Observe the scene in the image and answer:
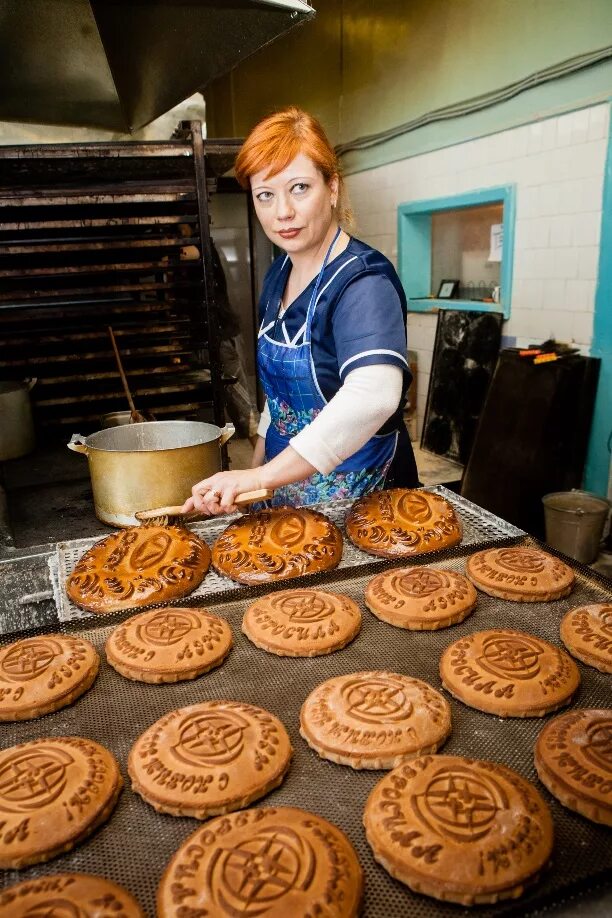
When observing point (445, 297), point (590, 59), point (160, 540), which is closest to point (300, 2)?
point (160, 540)

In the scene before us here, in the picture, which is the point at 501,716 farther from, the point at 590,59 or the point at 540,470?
the point at 590,59

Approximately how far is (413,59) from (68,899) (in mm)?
6597

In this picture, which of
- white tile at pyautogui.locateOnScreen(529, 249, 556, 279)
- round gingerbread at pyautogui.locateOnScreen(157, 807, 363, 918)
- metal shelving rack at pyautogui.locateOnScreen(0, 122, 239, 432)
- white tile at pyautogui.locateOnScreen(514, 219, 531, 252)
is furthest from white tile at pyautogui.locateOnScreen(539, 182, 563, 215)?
round gingerbread at pyautogui.locateOnScreen(157, 807, 363, 918)

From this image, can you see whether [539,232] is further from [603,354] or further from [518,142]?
[603,354]

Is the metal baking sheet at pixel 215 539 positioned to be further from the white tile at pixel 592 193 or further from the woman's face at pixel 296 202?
the white tile at pixel 592 193

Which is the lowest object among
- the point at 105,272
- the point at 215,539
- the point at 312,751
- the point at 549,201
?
the point at 312,751

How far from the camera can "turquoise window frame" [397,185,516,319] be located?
197 inches

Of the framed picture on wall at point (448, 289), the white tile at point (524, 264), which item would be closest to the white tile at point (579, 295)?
the white tile at point (524, 264)

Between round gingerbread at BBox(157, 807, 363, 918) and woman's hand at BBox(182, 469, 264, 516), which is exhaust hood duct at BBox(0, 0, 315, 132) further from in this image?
round gingerbread at BBox(157, 807, 363, 918)

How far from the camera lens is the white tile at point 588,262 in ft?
14.2

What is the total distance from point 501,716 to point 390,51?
6.54 m

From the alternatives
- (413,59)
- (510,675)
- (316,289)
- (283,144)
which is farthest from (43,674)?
(413,59)

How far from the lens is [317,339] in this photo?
2174mm

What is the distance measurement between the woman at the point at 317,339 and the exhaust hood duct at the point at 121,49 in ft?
0.93
